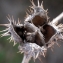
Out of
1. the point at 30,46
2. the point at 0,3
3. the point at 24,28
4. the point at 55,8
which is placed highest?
the point at 0,3

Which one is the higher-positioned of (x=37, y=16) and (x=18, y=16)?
(x=18, y=16)

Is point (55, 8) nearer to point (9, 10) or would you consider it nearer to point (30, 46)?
point (9, 10)

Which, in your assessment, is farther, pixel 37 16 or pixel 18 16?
pixel 18 16

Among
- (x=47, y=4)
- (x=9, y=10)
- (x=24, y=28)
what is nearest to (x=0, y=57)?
(x=9, y=10)

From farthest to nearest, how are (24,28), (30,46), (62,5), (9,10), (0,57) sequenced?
(9,10) < (62,5) < (0,57) < (24,28) < (30,46)
